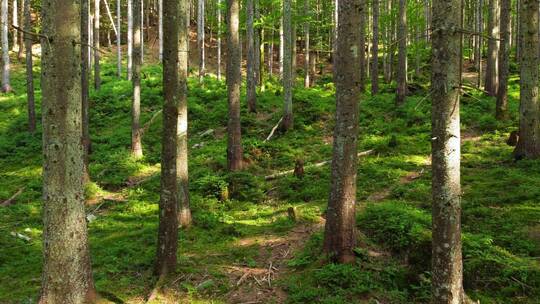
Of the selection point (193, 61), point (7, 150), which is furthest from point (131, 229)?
point (193, 61)

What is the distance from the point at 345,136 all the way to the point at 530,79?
7.34 metres

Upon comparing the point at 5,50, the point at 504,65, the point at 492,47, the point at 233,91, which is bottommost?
the point at 233,91

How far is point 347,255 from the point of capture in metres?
7.30

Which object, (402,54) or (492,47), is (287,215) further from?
(492,47)

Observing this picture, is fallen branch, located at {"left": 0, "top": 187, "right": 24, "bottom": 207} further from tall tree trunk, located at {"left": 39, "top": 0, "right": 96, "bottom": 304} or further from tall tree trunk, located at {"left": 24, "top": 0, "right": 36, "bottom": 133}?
tall tree trunk, located at {"left": 39, "top": 0, "right": 96, "bottom": 304}

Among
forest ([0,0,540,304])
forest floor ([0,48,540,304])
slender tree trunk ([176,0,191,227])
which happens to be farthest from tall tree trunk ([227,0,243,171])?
slender tree trunk ([176,0,191,227])

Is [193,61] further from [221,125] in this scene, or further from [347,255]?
[347,255]

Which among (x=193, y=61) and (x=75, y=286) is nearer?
(x=75, y=286)

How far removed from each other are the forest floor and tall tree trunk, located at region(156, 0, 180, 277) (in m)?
1.03

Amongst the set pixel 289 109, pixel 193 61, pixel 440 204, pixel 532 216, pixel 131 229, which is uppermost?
pixel 193 61

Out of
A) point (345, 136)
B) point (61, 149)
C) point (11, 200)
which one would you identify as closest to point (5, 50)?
point (11, 200)

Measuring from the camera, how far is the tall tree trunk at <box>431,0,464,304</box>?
4930 mm

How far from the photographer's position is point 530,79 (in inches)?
447

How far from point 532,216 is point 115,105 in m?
20.5
